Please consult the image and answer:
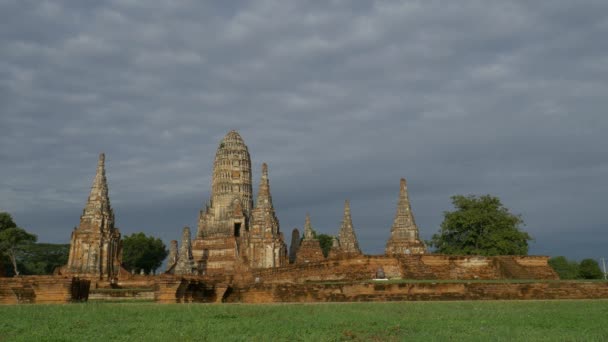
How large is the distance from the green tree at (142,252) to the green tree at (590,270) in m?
52.5

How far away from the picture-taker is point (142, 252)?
7638cm

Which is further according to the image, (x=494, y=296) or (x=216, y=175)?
(x=216, y=175)

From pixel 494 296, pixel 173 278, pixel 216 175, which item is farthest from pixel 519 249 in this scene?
pixel 216 175

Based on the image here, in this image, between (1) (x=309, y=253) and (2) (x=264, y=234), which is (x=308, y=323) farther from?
(2) (x=264, y=234)

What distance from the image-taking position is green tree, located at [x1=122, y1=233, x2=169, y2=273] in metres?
75.1

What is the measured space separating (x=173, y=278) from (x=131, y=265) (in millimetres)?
65921

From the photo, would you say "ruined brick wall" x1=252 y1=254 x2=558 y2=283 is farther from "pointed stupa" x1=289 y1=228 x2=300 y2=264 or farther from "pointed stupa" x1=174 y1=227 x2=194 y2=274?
"pointed stupa" x1=289 y1=228 x2=300 y2=264

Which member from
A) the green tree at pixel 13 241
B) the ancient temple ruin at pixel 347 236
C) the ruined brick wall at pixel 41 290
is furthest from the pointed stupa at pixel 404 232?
the green tree at pixel 13 241

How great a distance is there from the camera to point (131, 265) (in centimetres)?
7500

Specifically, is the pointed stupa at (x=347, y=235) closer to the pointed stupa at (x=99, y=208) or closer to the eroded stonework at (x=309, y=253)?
the eroded stonework at (x=309, y=253)

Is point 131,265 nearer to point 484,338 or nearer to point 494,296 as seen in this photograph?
point 494,296

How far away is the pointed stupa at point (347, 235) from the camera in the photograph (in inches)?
1497

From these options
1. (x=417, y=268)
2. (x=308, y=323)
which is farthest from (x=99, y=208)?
(x=308, y=323)

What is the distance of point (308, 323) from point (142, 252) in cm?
7207
